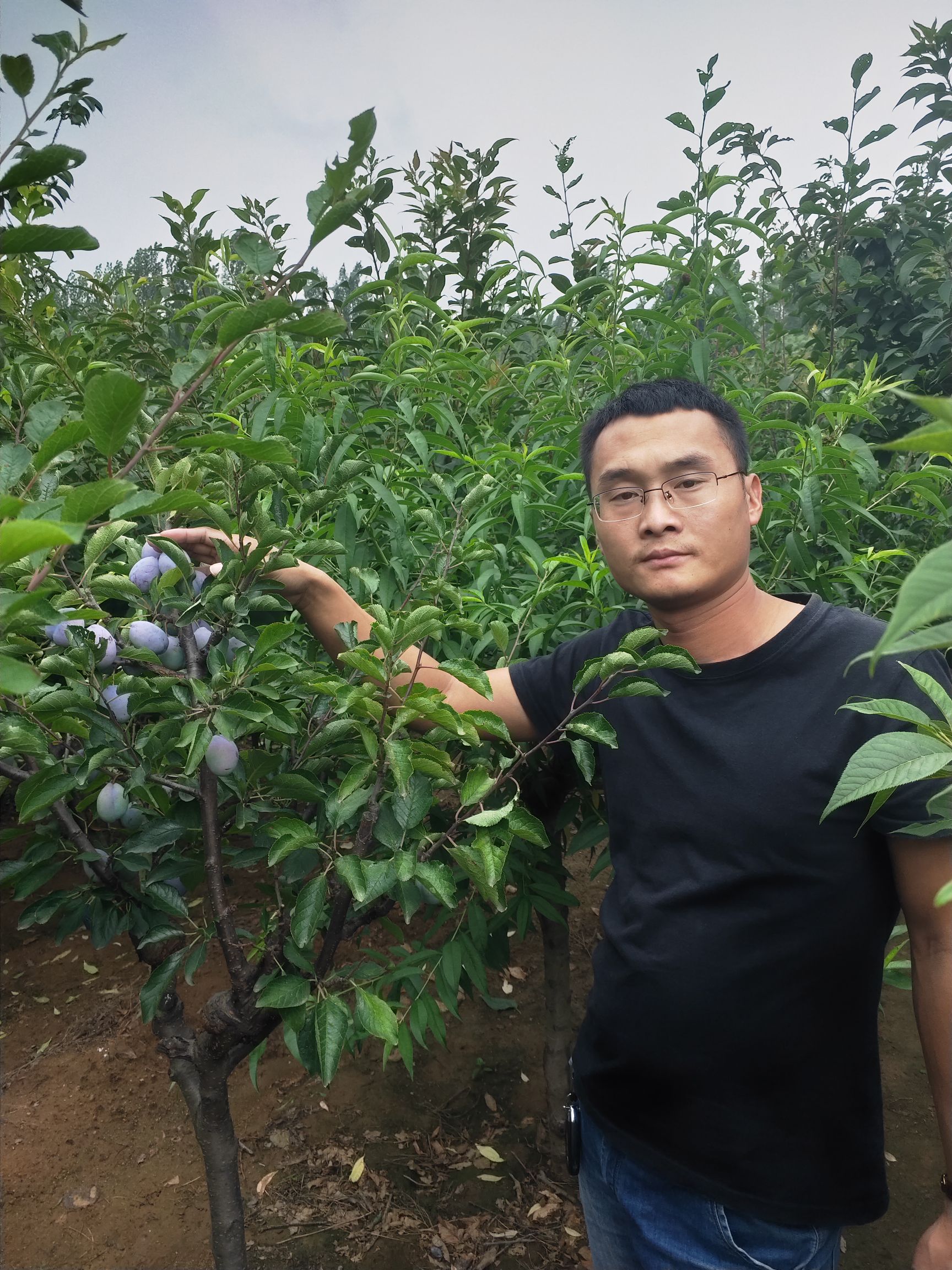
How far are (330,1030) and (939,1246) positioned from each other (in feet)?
3.13

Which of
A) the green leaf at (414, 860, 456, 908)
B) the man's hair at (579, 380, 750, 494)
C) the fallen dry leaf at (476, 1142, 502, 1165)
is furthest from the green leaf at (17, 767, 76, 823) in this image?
the fallen dry leaf at (476, 1142, 502, 1165)

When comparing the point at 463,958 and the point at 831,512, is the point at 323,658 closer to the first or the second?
the point at 463,958

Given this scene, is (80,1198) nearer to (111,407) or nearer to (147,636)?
(147,636)

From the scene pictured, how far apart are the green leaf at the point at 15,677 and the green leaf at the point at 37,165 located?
358 millimetres

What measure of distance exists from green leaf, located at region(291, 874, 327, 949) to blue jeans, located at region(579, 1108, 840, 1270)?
2.44 ft

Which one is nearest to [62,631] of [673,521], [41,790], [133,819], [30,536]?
[41,790]

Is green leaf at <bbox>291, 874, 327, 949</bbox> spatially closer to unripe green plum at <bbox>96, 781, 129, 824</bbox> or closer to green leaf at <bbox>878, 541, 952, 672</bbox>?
unripe green plum at <bbox>96, 781, 129, 824</bbox>

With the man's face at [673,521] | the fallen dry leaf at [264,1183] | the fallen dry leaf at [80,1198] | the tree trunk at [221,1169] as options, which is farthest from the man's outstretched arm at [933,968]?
the fallen dry leaf at [80,1198]

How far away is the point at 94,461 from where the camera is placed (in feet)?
6.82

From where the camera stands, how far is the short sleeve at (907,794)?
1.12 m

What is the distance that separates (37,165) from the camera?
633 millimetres

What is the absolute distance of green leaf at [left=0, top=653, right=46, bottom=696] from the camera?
59 centimetres

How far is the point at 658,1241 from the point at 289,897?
847 mm

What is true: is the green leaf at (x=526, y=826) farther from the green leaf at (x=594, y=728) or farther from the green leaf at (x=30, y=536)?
the green leaf at (x=30, y=536)
